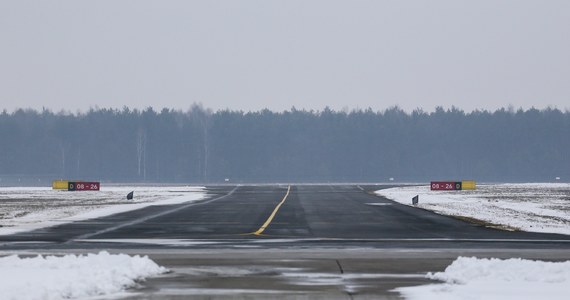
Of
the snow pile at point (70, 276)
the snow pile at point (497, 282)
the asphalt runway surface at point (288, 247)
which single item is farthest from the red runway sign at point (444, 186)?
the snow pile at point (70, 276)

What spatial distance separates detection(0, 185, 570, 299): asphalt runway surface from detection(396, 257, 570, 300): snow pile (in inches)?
20.1

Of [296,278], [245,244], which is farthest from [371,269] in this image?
[245,244]

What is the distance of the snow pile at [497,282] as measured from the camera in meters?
14.0

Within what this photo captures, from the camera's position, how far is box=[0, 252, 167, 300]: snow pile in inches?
535

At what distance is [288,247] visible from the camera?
24516 mm

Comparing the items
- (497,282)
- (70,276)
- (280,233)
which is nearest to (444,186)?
(280,233)

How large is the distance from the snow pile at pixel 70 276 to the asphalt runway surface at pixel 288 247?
1.52 feet

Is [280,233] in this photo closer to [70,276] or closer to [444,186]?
[70,276]

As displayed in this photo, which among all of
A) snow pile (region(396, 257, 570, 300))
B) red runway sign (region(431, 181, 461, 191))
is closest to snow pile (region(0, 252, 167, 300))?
snow pile (region(396, 257, 570, 300))

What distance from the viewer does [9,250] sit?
920 inches

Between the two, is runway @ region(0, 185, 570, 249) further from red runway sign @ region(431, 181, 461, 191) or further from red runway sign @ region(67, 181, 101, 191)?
red runway sign @ region(431, 181, 461, 191)

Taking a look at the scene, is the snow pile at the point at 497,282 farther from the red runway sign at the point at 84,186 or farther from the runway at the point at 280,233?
the red runway sign at the point at 84,186

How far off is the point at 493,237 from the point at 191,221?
13.7m

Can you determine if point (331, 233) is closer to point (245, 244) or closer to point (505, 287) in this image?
point (245, 244)
